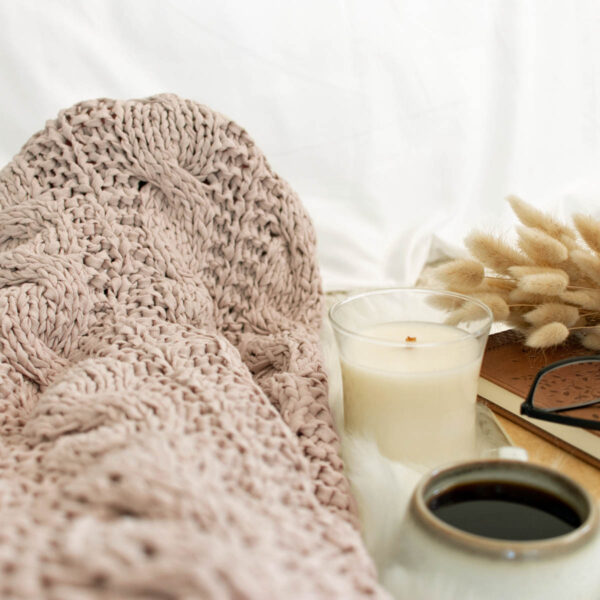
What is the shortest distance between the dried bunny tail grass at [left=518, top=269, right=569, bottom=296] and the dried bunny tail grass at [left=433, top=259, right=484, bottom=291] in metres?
0.06

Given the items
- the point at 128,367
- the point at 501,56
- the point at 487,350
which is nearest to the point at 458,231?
the point at 501,56

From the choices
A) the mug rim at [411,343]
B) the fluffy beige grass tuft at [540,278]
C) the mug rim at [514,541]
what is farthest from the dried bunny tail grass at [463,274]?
the mug rim at [514,541]

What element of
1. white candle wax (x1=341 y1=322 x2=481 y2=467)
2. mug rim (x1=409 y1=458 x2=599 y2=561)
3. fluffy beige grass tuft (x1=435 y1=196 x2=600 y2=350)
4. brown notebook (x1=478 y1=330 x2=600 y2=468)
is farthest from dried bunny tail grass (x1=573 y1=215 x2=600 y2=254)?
mug rim (x1=409 y1=458 x2=599 y2=561)

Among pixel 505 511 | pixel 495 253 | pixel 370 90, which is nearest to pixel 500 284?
pixel 495 253

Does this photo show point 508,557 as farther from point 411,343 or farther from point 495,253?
point 495,253

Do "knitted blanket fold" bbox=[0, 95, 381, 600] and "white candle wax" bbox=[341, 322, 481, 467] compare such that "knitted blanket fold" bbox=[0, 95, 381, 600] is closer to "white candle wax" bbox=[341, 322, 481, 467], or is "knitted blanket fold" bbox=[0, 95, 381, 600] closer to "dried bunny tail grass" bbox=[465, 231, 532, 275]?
"white candle wax" bbox=[341, 322, 481, 467]

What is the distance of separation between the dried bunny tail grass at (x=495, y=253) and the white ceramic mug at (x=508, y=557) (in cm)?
36

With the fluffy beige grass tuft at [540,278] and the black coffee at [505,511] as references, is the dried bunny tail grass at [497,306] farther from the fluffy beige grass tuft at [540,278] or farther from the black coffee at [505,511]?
the black coffee at [505,511]

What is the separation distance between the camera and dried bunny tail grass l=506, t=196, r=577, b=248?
684 mm

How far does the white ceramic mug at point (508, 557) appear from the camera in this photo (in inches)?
12.8

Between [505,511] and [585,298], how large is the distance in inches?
13.1

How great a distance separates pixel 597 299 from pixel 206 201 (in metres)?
0.38

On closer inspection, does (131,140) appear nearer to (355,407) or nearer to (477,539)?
(355,407)

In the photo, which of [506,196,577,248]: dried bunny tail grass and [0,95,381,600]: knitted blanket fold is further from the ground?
[506,196,577,248]: dried bunny tail grass
